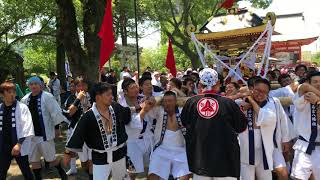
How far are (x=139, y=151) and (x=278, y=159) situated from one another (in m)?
2.00

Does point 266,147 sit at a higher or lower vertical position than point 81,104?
lower

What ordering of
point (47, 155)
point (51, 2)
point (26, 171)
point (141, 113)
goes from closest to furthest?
point (141, 113), point (26, 171), point (47, 155), point (51, 2)

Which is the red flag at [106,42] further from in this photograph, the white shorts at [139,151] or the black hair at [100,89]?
the black hair at [100,89]

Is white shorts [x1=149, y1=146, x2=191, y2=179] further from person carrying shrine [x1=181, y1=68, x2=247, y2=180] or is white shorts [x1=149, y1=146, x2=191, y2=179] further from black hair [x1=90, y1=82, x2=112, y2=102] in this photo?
black hair [x1=90, y1=82, x2=112, y2=102]

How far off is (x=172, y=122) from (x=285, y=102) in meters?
1.60

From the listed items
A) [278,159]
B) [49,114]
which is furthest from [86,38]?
[278,159]

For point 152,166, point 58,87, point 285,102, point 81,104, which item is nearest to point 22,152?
point 81,104

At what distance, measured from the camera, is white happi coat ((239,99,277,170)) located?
4812mm

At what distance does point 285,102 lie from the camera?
18.5 ft

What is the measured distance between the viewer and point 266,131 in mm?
4922

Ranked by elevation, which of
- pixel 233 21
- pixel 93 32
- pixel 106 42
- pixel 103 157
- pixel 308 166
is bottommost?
pixel 308 166

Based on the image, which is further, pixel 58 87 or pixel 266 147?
pixel 58 87

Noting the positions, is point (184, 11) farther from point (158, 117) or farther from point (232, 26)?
point (158, 117)

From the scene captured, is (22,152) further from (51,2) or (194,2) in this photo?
(194,2)
